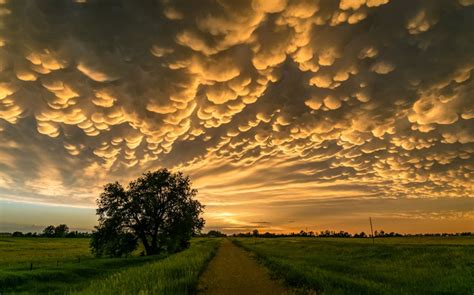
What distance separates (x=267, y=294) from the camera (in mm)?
14289

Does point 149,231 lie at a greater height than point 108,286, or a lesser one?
greater

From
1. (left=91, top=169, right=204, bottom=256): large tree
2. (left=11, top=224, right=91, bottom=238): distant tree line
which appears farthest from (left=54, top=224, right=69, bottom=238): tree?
(left=91, top=169, right=204, bottom=256): large tree

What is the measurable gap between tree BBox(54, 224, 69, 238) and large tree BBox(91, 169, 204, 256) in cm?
15719

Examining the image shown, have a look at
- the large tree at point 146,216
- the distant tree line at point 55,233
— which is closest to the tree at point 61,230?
the distant tree line at point 55,233

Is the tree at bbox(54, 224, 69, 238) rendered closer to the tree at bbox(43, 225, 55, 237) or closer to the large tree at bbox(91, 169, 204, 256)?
the tree at bbox(43, 225, 55, 237)

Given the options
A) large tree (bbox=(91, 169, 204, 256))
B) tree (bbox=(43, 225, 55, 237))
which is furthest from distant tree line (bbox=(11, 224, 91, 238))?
large tree (bbox=(91, 169, 204, 256))

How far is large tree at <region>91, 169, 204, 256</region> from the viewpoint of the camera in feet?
144

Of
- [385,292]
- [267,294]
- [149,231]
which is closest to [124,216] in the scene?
[149,231]

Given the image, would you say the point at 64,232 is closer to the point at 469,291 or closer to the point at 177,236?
the point at 177,236

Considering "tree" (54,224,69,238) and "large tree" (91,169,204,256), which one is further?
"tree" (54,224,69,238)

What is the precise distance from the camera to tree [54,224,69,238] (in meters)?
178

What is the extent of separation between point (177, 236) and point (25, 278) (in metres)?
27.5

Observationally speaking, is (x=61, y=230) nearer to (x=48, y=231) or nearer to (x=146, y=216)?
(x=48, y=231)

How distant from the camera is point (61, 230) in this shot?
180750 mm
